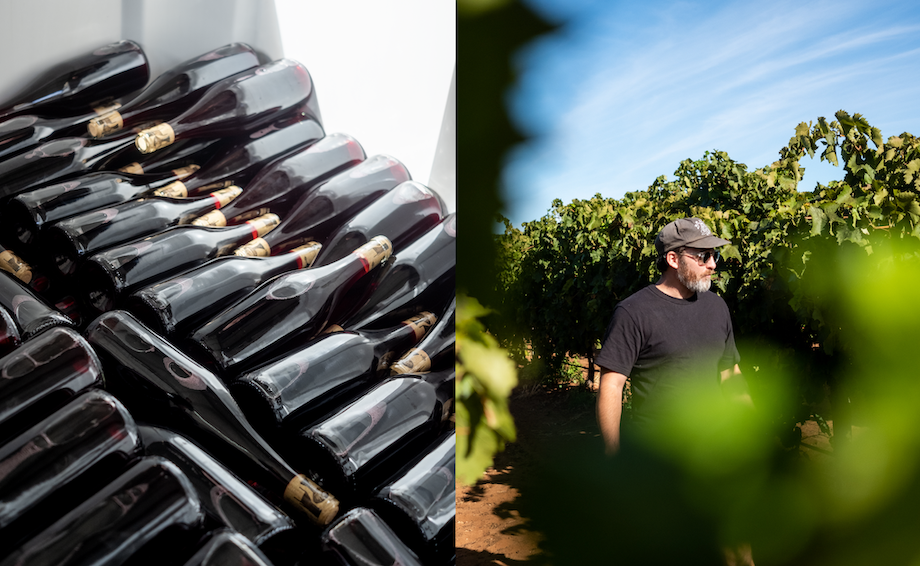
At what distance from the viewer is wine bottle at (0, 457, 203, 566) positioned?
0.49 meters

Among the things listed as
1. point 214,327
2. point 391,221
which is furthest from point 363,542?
point 391,221

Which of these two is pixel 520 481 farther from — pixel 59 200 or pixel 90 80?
pixel 90 80

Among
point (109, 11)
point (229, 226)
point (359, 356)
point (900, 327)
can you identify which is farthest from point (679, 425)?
point (109, 11)

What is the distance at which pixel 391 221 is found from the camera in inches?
30.4

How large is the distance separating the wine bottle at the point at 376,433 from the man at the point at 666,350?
219mm

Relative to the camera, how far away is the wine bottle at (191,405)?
0.60 meters

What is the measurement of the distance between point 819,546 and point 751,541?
8 centimetres

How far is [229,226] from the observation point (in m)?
0.75

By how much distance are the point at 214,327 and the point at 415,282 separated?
268 millimetres

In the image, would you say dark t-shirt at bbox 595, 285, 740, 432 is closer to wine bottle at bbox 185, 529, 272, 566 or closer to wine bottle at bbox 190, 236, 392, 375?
wine bottle at bbox 190, 236, 392, 375

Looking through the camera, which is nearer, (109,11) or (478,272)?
(478,272)

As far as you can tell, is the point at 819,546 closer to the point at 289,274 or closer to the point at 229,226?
the point at 289,274

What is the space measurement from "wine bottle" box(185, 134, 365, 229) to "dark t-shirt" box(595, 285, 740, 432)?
1.43 ft

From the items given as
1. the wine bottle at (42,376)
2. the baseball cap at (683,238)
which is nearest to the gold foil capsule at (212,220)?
the wine bottle at (42,376)
